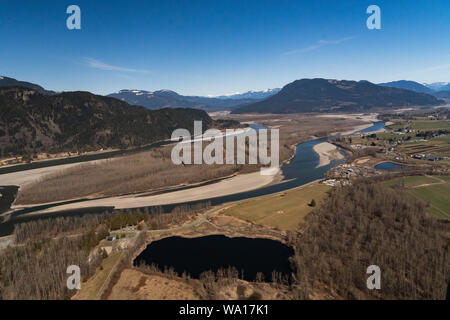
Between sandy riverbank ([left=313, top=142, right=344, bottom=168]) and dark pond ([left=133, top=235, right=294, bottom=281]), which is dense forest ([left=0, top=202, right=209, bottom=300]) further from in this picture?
sandy riverbank ([left=313, top=142, right=344, bottom=168])

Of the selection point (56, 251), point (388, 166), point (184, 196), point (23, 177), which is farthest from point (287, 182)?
point (23, 177)

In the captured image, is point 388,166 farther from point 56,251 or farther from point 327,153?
point 56,251

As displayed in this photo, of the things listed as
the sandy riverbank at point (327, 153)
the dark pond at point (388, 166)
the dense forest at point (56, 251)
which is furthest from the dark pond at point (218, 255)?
the dark pond at point (388, 166)

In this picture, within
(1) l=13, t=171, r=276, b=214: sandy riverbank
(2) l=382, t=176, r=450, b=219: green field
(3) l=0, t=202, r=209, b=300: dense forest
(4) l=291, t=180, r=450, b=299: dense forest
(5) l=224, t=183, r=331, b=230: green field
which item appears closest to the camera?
(4) l=291, t=180, r=450, b=299: dense forest

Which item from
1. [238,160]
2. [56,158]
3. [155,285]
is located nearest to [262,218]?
[155,285]

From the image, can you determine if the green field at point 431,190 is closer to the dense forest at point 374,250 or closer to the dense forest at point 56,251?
the dense forest at point 374,250

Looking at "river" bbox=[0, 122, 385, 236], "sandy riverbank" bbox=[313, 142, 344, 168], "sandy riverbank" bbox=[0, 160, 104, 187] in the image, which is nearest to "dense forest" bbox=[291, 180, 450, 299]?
"river" bbox=[0, 122, 385, 236]
